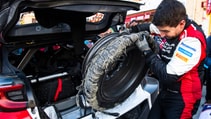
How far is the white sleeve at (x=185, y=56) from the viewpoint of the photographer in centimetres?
246

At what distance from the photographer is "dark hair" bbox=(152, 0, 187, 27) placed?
8.21 ft

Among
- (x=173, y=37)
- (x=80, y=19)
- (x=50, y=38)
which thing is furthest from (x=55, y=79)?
(x=173, y=37)

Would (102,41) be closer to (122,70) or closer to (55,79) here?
(122,70)

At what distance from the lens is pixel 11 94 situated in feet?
7.34

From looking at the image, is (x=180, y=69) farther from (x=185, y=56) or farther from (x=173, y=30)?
(x=173, y=30)

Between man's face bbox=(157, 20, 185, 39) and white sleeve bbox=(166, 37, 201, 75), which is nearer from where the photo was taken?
white sleeve bbox=(166, 37, 201, 75)

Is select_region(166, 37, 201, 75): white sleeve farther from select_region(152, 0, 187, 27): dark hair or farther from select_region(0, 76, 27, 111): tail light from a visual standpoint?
select_region(0, 76, 27, 111): tail light

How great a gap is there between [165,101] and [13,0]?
1535 millimetres

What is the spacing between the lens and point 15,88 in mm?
2242

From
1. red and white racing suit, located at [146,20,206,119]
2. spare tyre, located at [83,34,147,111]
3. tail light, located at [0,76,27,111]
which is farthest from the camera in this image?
red and white racing suit, located at [146,20,206,119]

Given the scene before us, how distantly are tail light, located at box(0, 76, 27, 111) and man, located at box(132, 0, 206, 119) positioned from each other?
95 cm

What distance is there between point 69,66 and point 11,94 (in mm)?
1060

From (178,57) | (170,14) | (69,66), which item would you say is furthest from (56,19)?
(178,57)

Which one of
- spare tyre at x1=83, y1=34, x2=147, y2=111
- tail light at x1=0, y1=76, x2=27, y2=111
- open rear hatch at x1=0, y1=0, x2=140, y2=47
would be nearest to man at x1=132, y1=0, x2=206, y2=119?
spare tyre at x1=83, y1=34, x2=147, y2=111
